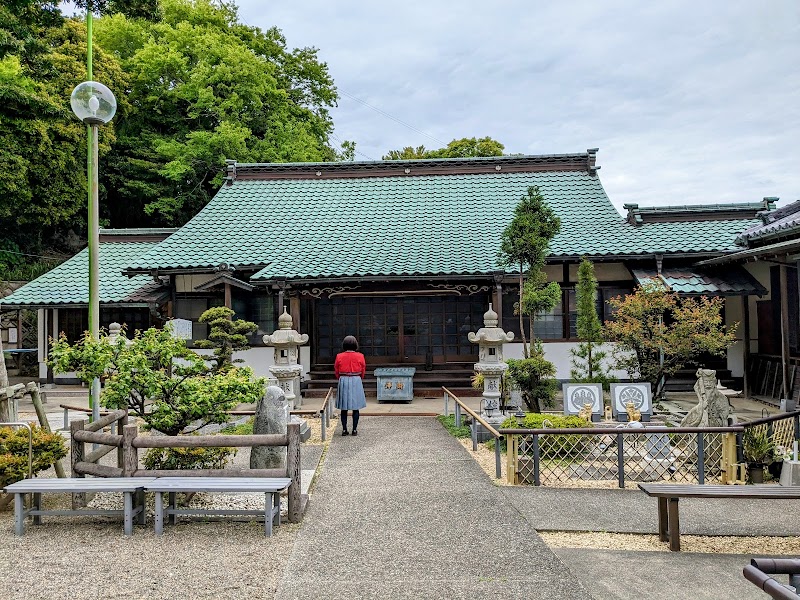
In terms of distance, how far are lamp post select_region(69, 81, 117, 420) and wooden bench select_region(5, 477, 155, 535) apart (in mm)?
1658

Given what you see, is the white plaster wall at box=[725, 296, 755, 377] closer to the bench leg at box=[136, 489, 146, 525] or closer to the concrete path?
the concrete path

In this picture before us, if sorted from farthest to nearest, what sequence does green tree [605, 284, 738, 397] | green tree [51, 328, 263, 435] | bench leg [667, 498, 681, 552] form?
1. green tree [605, 284, 738, 397]
2. green tree [51, 328, 263, 435]
3. bench leg [667, 498, 681, 552]

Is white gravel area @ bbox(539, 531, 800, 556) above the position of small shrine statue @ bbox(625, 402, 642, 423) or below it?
below

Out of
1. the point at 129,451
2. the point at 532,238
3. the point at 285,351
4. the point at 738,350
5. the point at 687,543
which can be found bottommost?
the point at 687,543

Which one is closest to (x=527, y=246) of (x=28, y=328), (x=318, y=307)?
(x=318, y=307)

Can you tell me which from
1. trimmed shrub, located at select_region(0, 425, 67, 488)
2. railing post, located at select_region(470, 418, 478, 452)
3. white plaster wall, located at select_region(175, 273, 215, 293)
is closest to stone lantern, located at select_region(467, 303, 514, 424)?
railing post, located at select_region(470, 418, 478, 452)

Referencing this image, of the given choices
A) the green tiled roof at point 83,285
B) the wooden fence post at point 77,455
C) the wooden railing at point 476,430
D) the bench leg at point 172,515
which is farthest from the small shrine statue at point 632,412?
the green tiled roof at point 83,285

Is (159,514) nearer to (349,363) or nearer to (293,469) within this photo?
(293,469)

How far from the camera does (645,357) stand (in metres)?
12.1

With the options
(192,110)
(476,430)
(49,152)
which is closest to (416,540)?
(476,430)

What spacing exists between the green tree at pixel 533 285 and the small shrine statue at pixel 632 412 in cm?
134

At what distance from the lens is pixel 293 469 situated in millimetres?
5789

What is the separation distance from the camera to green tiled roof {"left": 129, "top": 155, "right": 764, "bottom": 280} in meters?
14.9

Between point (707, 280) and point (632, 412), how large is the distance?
5870 millimetres
